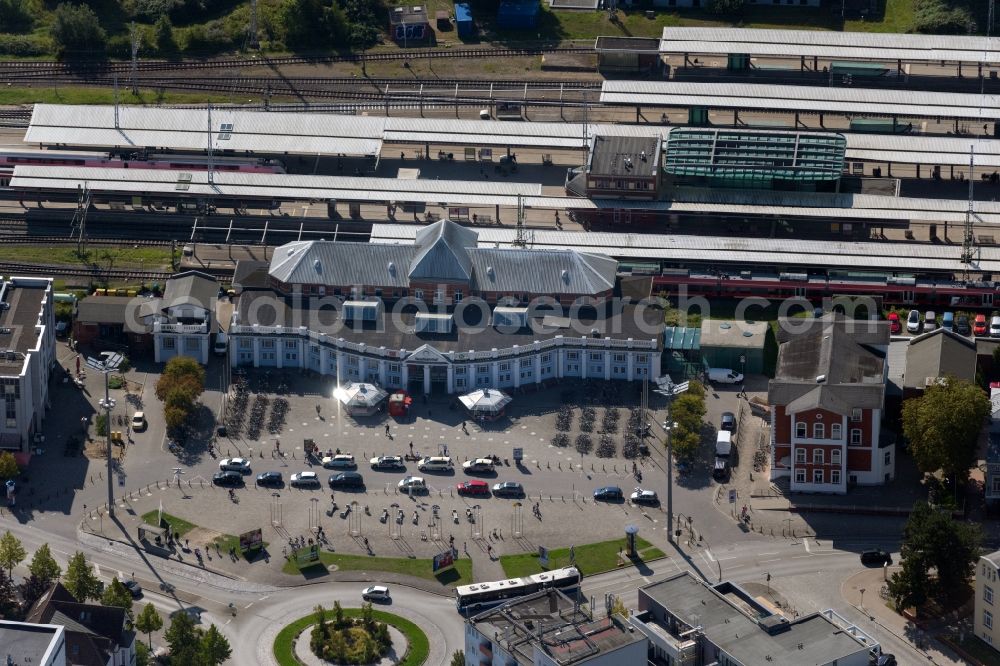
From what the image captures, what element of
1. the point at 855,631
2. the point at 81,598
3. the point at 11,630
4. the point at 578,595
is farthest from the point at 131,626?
the point at 855,631

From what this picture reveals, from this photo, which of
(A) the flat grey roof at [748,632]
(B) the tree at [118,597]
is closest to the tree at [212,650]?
(B) the tree at [118,597]

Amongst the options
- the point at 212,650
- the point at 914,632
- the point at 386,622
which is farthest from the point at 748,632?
the point at 212,650

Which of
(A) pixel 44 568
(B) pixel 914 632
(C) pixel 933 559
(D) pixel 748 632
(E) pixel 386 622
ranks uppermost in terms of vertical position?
(A) pixel 44 568

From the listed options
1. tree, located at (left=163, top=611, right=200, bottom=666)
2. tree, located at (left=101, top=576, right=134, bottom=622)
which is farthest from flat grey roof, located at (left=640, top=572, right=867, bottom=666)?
tree, located at (left=101, top=576, right=134, bottom=622)

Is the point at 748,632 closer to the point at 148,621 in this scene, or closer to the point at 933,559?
the point at 933,559

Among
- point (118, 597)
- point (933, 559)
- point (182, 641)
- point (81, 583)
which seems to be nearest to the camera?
point (182, 641)

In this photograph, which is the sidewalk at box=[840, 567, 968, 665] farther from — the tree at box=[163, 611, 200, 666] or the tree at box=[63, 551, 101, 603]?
the tree at box=[63, 551, 101, 603]
